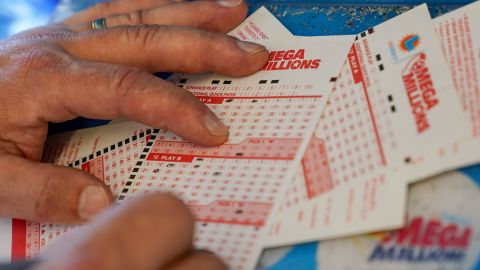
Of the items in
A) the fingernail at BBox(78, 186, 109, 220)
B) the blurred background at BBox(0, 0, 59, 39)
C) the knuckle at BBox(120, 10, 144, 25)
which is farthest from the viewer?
the blurred background at BBox(0, 0, 59, 39)

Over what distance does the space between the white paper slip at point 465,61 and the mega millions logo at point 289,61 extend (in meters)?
0.17

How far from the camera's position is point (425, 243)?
1.82 feet

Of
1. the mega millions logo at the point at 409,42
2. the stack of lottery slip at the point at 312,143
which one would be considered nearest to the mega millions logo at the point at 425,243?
the stack of lottery slip at the point at 312,143

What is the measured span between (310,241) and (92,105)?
1.13ft

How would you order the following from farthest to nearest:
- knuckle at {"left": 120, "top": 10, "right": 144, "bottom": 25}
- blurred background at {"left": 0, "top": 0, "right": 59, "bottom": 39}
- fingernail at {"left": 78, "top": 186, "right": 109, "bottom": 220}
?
blurred background at {"left": 0, "top": 0, "right": 59, "bottom": 39}
knuckle at {"left": 120, "top": 10, "right": 144, "bottom": 25}
fingernail at {"left": 78, "top": 186, "right": 109, "bottom": 220}

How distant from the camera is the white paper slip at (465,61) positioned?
577 millimetres

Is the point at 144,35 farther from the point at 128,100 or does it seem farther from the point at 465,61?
the point at 465,61

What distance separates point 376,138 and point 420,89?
0.27 ft

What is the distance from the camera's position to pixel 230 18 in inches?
→ 33.8

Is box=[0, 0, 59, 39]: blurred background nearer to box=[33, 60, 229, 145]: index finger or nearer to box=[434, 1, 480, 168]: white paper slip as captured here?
box=[33, 60, 229, 145]: index finger

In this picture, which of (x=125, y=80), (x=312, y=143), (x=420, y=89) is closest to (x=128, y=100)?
(x=125, y=80)

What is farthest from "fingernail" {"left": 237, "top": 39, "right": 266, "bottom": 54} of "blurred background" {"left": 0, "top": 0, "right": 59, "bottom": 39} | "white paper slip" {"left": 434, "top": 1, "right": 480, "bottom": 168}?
"blurred background" {"left": 0, "top": 0, "right": 59, "bottom": 39}

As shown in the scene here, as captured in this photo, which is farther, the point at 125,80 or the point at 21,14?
the point at 21,14

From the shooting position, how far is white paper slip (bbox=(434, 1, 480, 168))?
0.58 metres
